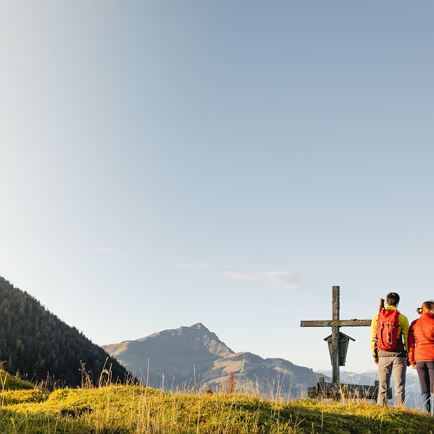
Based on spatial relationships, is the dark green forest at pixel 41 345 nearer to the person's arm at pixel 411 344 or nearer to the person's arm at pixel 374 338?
the person's arm at pixel 374 338

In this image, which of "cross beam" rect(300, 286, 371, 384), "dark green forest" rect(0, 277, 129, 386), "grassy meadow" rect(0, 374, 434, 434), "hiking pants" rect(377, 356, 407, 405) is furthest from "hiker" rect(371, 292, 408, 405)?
"dark green forest" rect(0, 277, 129, 386)

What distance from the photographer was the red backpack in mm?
12070

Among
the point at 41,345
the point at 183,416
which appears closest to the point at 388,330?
the point at 183,416

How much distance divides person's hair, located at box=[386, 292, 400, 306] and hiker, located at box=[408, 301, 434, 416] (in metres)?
0.54

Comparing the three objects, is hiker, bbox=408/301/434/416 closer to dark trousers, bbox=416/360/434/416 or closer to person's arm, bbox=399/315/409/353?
dark trousers, bbox=416/360/434/416

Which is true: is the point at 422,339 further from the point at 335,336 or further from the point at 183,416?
the point at 335,336

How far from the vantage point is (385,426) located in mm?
9844

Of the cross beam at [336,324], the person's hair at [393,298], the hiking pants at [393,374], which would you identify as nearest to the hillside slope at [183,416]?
the hiking pants at [393,374]

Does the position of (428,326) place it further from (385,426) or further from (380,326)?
(385,426)

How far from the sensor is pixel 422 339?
38.9 feet

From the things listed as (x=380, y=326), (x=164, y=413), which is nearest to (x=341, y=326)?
(x=380, y=326)

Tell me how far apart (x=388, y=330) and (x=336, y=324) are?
23.1ft

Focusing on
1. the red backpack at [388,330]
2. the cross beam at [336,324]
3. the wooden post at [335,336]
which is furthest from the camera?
the wooden post at [335,336]

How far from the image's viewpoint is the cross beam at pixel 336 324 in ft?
61.5
